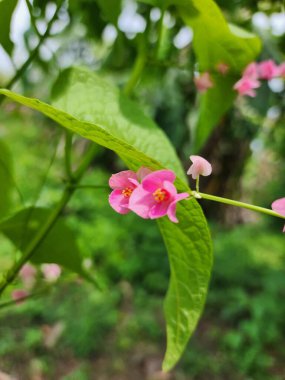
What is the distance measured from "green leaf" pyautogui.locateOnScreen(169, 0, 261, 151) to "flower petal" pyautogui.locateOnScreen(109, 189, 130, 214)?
21 centimetres

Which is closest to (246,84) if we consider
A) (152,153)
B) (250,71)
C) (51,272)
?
(250,71)

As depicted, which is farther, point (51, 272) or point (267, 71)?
point (51, 272)

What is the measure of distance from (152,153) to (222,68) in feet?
0.52

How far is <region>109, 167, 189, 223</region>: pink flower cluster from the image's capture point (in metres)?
0.27

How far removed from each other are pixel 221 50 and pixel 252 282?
7.89ft

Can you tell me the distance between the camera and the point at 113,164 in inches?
167

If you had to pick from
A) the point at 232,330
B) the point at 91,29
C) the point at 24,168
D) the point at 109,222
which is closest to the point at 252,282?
the point at 232,330

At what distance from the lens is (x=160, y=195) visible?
10.7 inches

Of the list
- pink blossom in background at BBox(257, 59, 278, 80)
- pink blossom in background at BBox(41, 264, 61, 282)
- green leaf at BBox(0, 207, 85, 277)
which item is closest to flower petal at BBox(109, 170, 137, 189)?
green leaf at BBox(0, 207, 85, 277)

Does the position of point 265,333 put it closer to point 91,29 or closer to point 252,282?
point 252,282


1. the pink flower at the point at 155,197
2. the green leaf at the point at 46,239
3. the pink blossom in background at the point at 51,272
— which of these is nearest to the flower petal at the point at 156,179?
the pink flower at the point at 155,197

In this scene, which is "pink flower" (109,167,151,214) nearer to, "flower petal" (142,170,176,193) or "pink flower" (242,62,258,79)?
"flower petal" (142,170,176,193)

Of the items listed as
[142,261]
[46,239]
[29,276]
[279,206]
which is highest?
[279,206]

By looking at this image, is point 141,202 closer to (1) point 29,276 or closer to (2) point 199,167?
(2) point 199,167
